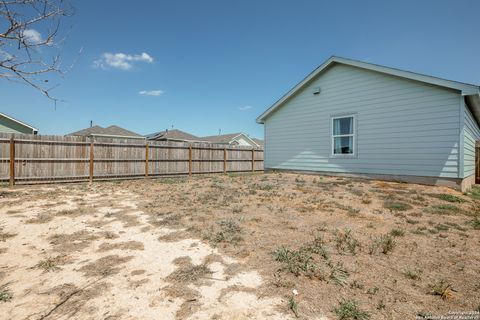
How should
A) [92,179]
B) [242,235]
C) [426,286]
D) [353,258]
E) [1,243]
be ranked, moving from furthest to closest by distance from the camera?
[92,179] < [242,235] < [1,243] < [353,258] < [426,286]

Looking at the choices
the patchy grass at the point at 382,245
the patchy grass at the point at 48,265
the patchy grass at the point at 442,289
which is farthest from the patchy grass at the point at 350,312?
the patchy grass at the point at 48,265

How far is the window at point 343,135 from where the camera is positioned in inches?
392

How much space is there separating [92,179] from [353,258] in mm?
11112

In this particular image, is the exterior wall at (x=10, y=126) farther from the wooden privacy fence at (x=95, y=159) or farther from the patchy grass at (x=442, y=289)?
the patchy grass at (x=442, y=289)

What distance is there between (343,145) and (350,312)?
915 centimetres

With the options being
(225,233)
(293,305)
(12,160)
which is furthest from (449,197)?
(12,160)

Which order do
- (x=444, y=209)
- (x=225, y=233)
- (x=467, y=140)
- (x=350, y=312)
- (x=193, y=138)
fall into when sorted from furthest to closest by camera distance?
(x=193, y=138)
(x=467, y=140)
(x=444, y=209)
(x=225, y=233)
(x=350, y=312)

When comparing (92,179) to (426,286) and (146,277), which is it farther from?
(426,286)

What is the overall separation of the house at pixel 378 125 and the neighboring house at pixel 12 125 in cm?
2260

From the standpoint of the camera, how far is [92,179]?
10.6m

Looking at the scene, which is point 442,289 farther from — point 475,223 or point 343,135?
point 343,135

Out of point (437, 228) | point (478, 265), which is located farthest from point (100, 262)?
point (437, 228)

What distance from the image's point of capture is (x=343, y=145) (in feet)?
33.6

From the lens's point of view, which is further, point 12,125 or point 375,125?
point 12,125
